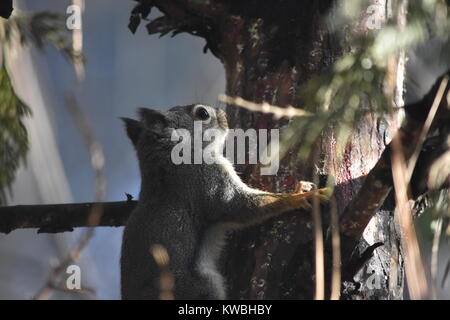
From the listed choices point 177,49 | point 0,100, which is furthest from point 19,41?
point 177,49

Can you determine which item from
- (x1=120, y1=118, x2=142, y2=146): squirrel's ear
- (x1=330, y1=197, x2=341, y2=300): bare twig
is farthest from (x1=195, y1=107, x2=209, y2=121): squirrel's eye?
(x1=330, y1=197, x2=341, y2=300): bare twig

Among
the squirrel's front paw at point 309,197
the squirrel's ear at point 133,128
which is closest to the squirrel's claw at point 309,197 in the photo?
the squirrel's front paw at point 309,197

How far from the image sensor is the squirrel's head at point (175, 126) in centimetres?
420

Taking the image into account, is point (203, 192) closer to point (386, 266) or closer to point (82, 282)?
point (82, 282)

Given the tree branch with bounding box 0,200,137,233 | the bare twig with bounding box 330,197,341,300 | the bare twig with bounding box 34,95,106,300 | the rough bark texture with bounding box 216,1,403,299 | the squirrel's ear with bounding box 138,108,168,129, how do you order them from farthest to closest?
1. the squirrel's ear with bounding box 138,108,168,129
2. the tree branch with bounding box 0,200,137,233
3. the rough bark texture with bounding box 216,1,403,299
4. the bare twig with bounding box 330,197,341,300
5. the bare twig with bounding box 34,95,106,300

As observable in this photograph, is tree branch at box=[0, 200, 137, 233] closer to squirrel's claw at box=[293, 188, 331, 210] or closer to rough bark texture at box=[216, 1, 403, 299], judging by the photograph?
rough bark texture at box=[216, 1, 403, 299]

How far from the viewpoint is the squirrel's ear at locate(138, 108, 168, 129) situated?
4.22 metres

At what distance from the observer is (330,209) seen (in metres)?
3.50

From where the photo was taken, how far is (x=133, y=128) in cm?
427

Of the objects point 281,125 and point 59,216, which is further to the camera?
point 59,216

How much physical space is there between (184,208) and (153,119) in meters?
0.57

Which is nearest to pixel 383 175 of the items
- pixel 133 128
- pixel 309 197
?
pixel 309 197

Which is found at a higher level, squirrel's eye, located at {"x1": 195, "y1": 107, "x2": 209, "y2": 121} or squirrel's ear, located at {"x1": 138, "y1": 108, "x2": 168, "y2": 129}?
squirrel's eye, located at {"x1": 195, "y1": 107, "x2": 209, "y2": 121}

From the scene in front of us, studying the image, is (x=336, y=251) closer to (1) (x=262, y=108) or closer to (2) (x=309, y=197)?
(2) (x=309, y=197)
